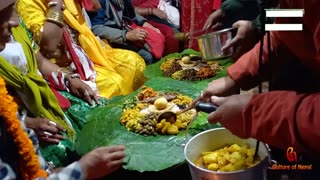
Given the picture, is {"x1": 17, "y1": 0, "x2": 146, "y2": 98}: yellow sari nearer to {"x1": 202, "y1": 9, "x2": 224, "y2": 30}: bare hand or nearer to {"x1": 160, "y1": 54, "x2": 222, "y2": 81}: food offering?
{"x1": 160, "y1": 54, "x2": 222, "y2": 81}: food offering

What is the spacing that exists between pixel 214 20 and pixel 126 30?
105 centimetres

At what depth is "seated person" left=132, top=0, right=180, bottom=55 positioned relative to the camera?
3816 mm

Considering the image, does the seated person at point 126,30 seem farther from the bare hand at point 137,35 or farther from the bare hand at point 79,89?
the bare hand at point 79,89

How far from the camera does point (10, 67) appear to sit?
5.82 feet

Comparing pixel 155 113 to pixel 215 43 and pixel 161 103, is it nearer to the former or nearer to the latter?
pixel 161 103

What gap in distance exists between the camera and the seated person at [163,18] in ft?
12.5

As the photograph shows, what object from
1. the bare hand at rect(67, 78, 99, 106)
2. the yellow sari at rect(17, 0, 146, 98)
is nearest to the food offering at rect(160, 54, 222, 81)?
the yellow sari at rect(17, 0, 146, 98)

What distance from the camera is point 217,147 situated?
1431 mm

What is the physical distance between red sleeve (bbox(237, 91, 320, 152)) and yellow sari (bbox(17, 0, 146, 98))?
1.56m

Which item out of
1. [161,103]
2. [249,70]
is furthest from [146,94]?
[249,70]

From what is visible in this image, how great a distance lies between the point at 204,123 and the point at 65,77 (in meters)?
0.93

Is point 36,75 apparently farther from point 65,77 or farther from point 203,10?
point 203,10

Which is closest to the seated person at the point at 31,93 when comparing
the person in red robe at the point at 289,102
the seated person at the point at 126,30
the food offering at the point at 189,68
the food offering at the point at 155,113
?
the food offering at the point at 155,113

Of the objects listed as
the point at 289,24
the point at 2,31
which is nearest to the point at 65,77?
the point at 2,31
